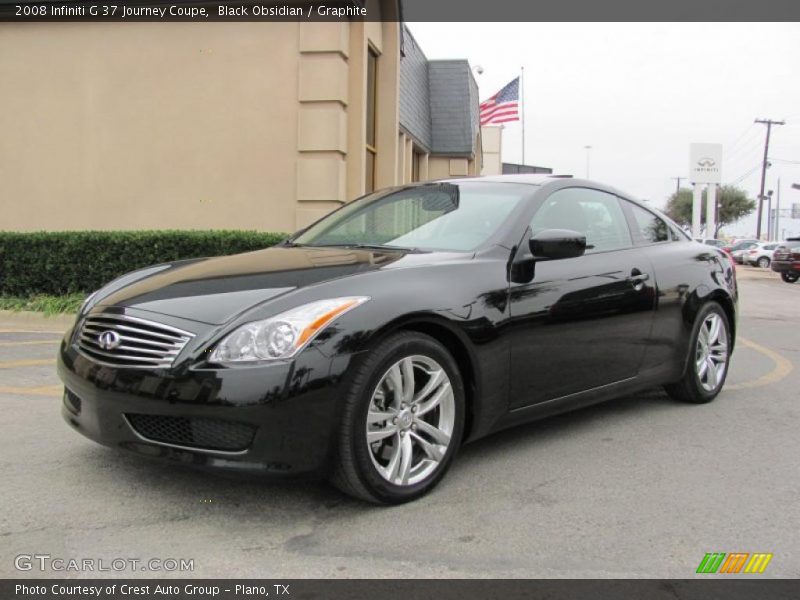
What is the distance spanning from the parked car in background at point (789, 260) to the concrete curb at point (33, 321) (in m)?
23.7

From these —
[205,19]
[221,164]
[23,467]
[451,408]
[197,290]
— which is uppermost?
[205,19]

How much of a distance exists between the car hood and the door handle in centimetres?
139

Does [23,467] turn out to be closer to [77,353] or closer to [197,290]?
[77,353]

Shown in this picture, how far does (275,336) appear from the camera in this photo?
287 centimetres

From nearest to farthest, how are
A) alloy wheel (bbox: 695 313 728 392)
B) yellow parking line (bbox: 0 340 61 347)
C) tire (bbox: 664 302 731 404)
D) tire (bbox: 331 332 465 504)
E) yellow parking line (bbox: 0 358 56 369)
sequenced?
tire (bbox: 331 332 465 504) < tire (bbox: 664 302 731 404) < alloy wheel (bbox: 695 313 728 392) < yellow parking line (bbox: 0 358 56 369) < yellow parking line (bbox: 0 340 61 347)

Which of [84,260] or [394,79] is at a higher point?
[394,79]

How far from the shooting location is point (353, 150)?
11016mm

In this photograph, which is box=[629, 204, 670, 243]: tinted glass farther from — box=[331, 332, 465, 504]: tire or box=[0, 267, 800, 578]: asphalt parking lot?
box=[331, 332, 465, 504]: tire

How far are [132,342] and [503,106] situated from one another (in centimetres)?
2370

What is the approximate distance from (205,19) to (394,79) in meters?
3.45

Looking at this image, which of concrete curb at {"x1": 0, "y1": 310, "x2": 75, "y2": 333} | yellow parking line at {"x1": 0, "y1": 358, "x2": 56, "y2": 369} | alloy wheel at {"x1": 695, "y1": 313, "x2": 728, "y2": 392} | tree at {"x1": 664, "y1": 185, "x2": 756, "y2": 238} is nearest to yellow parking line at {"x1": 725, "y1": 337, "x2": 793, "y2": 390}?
alloy wheel at {"x1": 695, "y1": 313, "x2": 728, "y2": 392}

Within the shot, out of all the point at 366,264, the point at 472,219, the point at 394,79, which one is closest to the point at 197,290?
the point at 366,264

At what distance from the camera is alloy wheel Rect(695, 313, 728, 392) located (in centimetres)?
514

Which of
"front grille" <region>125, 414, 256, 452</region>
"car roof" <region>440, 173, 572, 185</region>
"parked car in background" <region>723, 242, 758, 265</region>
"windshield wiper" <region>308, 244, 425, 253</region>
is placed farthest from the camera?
"parked car in background" <region>723, 242, 758, 265</region>
